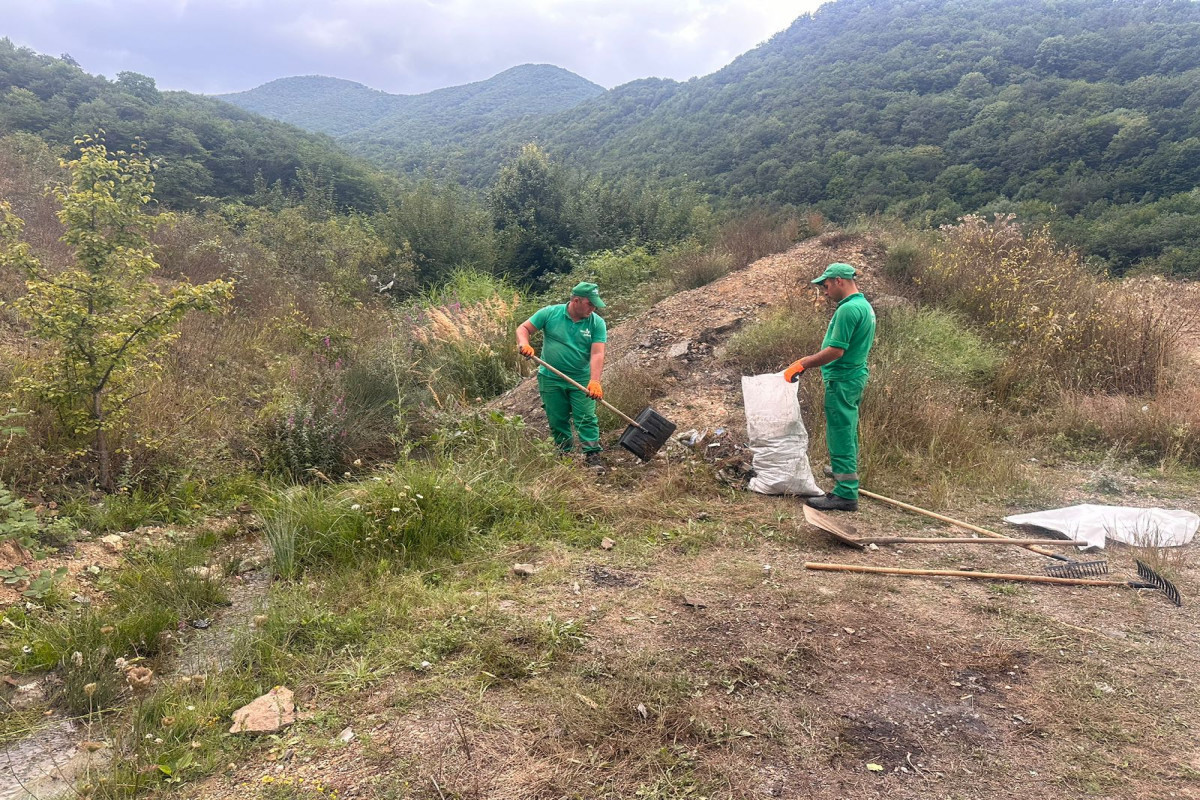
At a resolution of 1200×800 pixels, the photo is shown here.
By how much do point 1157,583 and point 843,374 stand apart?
6.43 feet

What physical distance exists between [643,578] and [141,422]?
3.91m

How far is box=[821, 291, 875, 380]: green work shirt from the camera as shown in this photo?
393 cm

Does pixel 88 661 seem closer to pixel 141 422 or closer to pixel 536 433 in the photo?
pixel 141 422

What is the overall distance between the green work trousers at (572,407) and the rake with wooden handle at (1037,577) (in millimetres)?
2082

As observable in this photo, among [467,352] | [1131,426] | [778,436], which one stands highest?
[467,352]

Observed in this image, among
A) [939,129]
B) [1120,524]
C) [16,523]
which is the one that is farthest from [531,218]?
[939,129]

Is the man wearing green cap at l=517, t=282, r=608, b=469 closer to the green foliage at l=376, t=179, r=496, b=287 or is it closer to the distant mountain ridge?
the green foliage at l=376, t=179, r=496, b=287

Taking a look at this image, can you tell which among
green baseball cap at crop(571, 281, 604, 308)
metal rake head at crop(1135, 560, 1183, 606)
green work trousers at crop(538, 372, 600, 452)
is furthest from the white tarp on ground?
green baseball cap at crop(571, 281, 604, 308)

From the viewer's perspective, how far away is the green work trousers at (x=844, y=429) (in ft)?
13.4

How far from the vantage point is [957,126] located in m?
21.6

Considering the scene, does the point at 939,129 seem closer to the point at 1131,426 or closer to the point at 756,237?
the point at 756,237

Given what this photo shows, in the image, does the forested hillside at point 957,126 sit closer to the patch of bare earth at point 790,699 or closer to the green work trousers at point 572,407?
the green work trousers at point 572,407

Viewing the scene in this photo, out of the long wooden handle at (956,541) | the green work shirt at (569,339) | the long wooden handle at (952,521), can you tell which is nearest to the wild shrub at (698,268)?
the green work shirt at (569,339)

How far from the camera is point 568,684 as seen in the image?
7.36 feet
